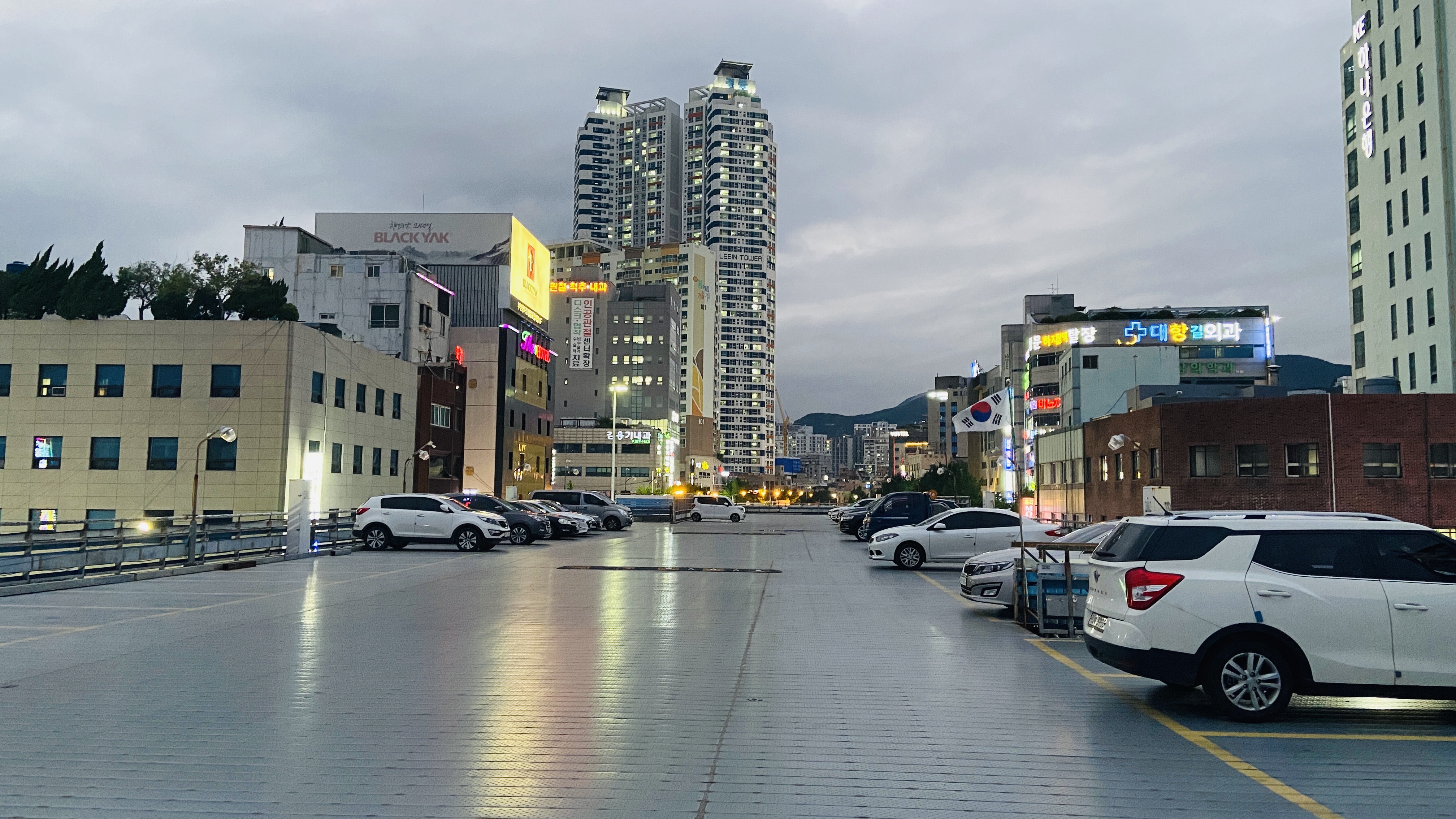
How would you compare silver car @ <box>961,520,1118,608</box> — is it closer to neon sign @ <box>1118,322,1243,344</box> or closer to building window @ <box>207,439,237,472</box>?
building window @ <box>207,439,237,472</box>

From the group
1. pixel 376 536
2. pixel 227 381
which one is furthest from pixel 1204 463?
pixel 227 381

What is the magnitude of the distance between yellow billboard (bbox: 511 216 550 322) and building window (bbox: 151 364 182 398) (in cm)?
4929

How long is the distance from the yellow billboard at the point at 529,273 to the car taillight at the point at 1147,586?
89.2m

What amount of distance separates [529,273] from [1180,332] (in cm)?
7000

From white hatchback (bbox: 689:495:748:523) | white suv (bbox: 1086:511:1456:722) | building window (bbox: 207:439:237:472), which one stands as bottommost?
white hatchback (bbox: 689:495:748:523)

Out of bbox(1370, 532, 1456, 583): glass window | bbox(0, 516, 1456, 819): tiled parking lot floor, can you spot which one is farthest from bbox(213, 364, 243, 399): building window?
bbox(1370, 532, 1456, 583): glass window

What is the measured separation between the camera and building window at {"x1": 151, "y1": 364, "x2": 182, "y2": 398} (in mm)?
44938

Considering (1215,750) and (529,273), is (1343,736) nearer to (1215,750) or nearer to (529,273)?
(1215,750)

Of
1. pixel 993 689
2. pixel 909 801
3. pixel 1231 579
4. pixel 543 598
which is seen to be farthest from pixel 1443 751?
pixel 543 598

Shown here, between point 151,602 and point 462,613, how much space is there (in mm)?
5623

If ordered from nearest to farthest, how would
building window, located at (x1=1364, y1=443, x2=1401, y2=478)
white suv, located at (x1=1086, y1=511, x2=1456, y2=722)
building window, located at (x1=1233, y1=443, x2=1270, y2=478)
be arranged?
white suv, located at (x1=1086, y1=511, x2=1456, y2=722), building window, located at (x1=1364, y1=443, x2=1401, y2=478), building window, located at (x1=1233, y1=443, x2=1270, y2=478)

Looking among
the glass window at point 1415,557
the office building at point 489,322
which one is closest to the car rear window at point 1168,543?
the glass window at point 1415,557

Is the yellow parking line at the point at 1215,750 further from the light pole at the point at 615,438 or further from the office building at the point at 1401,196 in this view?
the office building at the point at 1401,196

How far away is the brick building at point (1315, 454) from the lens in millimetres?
43906
